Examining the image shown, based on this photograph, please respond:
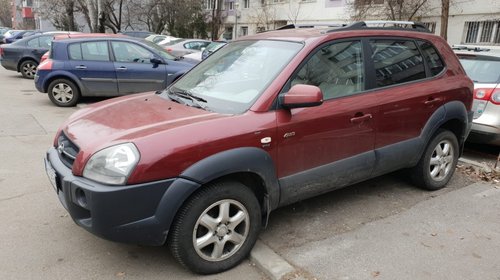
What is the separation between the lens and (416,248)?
3.53m

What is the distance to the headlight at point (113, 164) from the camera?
2713 millimetres

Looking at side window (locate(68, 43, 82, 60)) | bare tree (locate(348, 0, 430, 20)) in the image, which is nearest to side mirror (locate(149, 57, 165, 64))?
side window (locate(68, 43, 82, 60))

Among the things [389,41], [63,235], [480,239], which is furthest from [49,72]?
[480,239]

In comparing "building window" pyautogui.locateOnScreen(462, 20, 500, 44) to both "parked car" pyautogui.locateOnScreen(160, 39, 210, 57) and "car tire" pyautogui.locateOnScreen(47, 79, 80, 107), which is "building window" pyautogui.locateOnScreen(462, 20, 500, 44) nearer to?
"parked car" pyautogui.locateOnScreen(160, 39, 210, 57)

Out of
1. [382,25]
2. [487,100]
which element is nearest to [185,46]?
[487,100]

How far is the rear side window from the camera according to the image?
372 inches

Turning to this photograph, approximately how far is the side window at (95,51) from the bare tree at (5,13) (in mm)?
87998

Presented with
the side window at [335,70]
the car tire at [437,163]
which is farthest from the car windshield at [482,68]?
the side window at [335,70]

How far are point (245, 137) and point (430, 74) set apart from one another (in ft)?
7.97

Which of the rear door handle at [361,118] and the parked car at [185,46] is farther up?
the parked car at [185,46]

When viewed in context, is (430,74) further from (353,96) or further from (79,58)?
(79,58)

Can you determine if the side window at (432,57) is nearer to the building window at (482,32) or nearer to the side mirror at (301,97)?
the side mirror at (301,97)

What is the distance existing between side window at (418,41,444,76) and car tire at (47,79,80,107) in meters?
7.59

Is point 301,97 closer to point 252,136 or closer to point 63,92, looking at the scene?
point 252,136
